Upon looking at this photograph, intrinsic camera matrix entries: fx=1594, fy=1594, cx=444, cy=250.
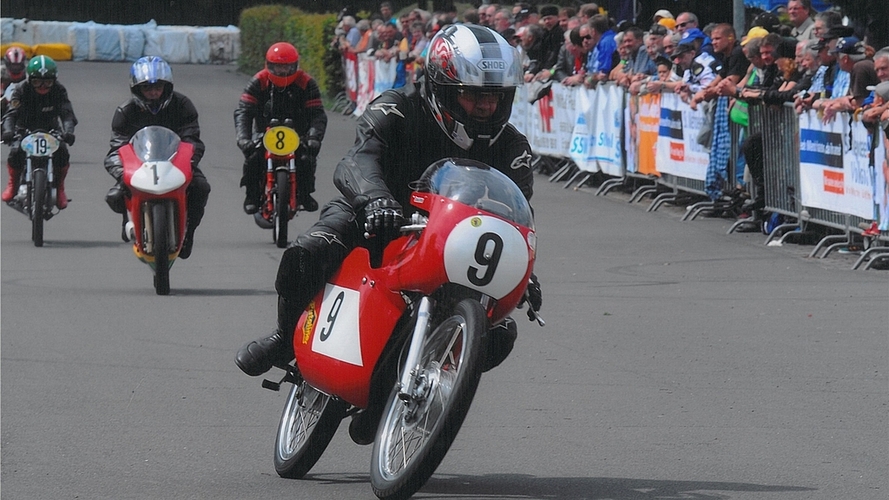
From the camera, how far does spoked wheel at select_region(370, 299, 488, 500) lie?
473 cm

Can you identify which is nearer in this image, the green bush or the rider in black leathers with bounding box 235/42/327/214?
the rider in black leathers with bounding box 235/42/327/214

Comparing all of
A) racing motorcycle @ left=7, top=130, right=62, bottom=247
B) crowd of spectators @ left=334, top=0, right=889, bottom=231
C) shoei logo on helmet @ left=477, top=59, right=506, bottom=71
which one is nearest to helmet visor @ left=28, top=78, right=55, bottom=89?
racing motorcycle @ left=7, top=130, right=62, bottom=247

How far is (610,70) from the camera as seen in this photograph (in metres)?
19.2

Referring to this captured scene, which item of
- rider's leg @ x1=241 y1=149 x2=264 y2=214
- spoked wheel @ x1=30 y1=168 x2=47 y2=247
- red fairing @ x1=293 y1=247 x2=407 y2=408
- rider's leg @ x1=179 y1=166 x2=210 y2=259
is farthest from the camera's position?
spoked wheel @ x1=30 y1=168 x2=47 y2=247

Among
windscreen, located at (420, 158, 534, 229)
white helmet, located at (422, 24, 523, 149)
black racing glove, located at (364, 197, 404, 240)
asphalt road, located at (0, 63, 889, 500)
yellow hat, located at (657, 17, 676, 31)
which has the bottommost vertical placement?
asphalt road, located at (0, 63, 889, 500)

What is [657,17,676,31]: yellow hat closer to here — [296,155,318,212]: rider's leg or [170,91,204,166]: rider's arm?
[296,155,318,212]: rider's leg

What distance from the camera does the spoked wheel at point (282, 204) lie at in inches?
568

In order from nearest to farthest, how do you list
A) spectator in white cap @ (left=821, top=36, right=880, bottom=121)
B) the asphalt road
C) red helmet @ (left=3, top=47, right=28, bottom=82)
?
the asphalt road, spectator in white cap @ (left=821, top=36, right=880, bottom=121), red helmet @ (left=3, top=47, right=28, bottom=82)

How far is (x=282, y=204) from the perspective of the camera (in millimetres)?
14445

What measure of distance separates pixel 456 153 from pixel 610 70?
13.9m

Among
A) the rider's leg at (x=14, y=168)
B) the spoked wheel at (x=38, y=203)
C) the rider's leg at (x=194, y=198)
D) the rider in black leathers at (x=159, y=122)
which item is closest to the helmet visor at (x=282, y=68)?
the rider in black leathers at (x=159, y=122)

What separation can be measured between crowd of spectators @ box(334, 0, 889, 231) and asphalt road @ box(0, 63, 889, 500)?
1301 millimetres

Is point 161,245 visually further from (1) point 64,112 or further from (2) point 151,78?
(1) point 64,112

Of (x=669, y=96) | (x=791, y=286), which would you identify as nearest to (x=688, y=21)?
(x=669, y=96)
